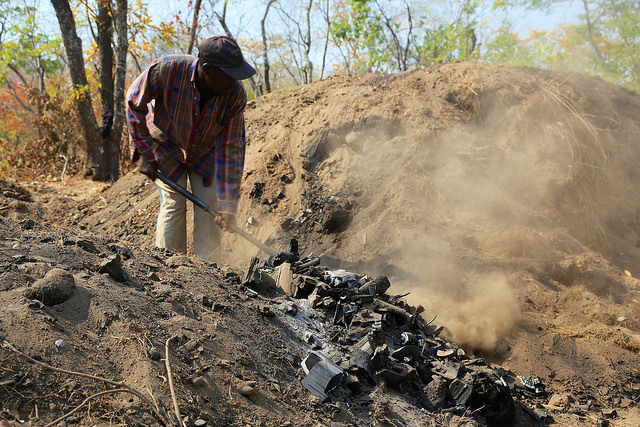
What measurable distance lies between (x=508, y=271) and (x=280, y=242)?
2.41 meters

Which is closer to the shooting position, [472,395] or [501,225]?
[472,395]

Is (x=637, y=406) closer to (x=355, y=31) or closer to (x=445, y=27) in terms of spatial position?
(x=355, y=31)

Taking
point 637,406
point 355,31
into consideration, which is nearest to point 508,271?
point 637,406

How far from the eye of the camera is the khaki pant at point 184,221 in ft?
13.9

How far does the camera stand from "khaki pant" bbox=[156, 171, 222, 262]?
4.23m

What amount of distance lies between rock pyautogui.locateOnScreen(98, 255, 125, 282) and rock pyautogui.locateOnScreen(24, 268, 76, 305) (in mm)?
424

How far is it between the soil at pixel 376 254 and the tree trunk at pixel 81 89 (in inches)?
27.0

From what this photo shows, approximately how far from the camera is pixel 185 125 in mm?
3922

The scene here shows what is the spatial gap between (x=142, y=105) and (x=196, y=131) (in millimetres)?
443

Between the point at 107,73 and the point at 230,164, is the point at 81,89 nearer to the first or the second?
the point at 107,73

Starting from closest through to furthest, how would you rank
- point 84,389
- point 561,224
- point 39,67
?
point 84,389
point 561,224
point 39,67

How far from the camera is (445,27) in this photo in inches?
568

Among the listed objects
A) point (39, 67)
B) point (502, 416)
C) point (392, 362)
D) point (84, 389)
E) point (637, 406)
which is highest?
point (39, 67)

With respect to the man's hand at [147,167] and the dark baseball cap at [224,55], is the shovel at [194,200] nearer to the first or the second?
the man's hand at [147,167]
